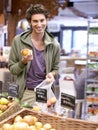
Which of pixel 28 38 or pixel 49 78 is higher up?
pixel 28 38

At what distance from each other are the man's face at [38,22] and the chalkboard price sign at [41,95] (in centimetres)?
63

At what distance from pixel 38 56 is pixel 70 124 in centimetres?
109

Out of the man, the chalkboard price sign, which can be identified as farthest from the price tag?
the man

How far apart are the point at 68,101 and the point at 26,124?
505mm

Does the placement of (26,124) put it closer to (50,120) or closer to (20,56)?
(50,120)

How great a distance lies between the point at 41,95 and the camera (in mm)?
2400

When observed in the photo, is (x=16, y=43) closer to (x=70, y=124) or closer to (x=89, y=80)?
(x=70, y=124)

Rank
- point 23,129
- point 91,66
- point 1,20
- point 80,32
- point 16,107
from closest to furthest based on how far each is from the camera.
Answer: point 23,129 → point 16,107 → point 91,66 → point 1,20 → point 80,32

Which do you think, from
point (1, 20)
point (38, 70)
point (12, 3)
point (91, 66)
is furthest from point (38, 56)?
point (12, 3)

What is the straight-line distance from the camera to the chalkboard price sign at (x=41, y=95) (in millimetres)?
2383

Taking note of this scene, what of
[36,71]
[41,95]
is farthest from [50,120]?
[36,71]

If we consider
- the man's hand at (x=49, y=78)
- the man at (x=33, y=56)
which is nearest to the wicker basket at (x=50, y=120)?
the man's hand at (x=49, y=78)

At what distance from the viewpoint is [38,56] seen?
9.48 feet

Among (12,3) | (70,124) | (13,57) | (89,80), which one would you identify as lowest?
(89,80)
